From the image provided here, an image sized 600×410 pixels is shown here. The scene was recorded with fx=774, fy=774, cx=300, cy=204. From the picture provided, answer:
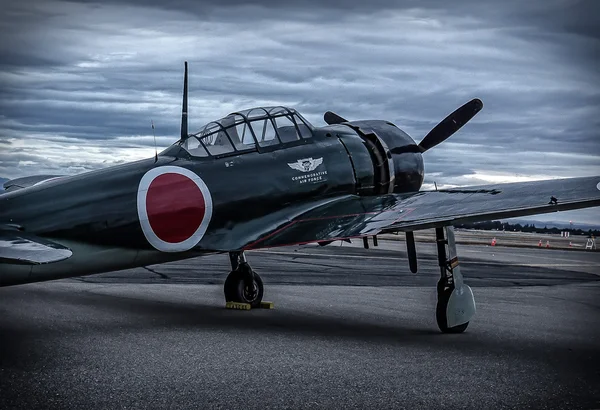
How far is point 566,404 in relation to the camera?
20.7ft

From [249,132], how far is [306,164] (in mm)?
1045

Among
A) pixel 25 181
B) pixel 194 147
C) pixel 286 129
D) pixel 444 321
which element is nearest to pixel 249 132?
pixel 286 129

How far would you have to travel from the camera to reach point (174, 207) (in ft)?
33.9

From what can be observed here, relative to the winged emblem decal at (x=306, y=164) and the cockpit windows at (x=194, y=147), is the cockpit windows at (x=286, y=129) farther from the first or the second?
the cockpit windows at (x=194, y=147)

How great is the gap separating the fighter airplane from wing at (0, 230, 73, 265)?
17mm

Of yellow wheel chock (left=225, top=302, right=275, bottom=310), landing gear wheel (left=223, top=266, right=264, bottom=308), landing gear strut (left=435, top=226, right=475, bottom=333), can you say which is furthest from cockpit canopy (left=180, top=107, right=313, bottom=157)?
landing gear strut (left=435, top=226, right=475, bottom=333)

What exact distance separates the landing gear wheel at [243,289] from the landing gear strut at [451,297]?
10.3 ft

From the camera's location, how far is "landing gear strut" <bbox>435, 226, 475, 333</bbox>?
398 inches

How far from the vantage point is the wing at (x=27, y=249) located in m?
8.52

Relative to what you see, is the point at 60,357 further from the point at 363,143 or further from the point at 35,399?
the point at 363,143

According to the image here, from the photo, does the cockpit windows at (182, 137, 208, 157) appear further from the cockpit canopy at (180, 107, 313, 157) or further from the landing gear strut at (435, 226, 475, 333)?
the landing gear strut at (435, 226, 475, 333)

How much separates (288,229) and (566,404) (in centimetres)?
564

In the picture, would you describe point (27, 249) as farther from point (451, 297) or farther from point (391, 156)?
point (391, 156)

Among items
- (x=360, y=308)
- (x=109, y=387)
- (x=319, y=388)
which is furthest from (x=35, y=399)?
(x=360, y=308)
